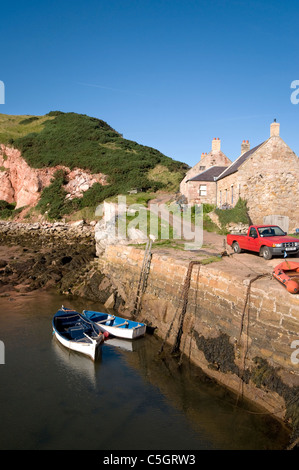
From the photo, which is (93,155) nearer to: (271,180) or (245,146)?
(245,146)

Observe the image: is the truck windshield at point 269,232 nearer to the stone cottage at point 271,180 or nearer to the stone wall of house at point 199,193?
the stone cottage at point 271,180

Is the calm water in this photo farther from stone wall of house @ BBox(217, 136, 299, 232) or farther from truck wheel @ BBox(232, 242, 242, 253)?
stone wall of house @ BBox(217, 136, 299, 232)

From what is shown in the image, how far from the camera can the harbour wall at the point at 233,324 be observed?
27.6 ft

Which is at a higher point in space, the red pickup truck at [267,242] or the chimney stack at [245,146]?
the chimney stack at [245,146]

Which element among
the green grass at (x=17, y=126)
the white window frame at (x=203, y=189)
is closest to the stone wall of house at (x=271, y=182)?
the white window frame at (x=203, y=189)

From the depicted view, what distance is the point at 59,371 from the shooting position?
36.5 ft

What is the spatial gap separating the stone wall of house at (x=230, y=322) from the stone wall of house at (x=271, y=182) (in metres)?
11.5

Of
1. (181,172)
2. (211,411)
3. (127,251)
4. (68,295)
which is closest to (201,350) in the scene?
(211,411)

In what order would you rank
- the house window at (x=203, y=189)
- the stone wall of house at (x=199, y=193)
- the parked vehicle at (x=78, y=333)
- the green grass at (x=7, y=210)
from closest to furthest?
1. the parked vehicle at (x=78, y=333)
2. the stone wall of house at (x=199, y=193)
3. the house window at (x=203, y=189)
4. the green grass at (x=7, y=210)

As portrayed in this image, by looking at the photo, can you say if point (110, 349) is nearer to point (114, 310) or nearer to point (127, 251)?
point (114, 310)

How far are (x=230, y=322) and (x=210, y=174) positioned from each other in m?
22.2

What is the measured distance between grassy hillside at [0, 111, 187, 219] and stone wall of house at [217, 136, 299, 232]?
2208 cm

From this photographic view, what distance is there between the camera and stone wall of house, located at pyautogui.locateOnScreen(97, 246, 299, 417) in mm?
8531

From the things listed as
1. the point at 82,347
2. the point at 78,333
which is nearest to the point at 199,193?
the point at 78,333
